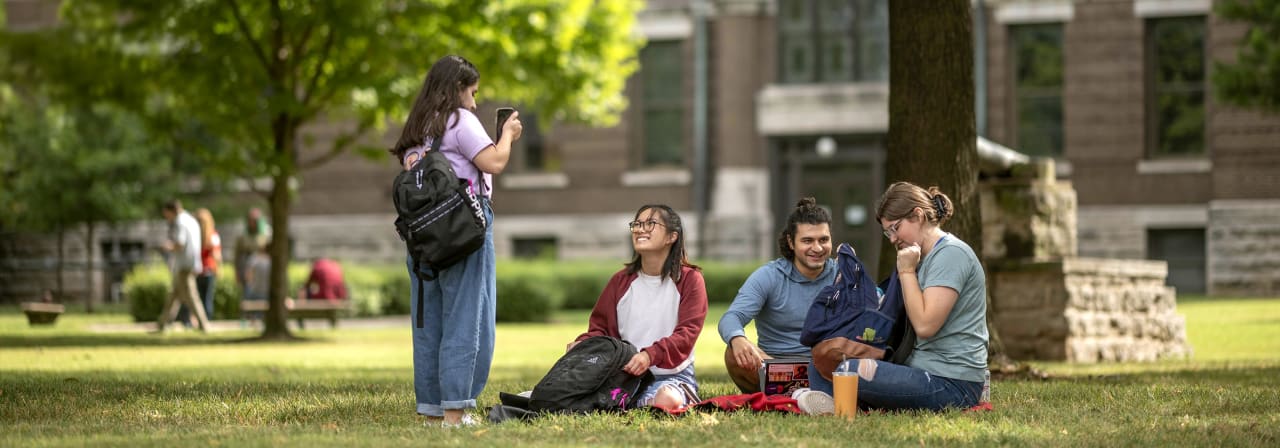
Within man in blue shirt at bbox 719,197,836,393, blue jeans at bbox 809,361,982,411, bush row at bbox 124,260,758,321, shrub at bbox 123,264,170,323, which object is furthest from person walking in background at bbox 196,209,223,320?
blue jeans at bbox 809,361,982,411

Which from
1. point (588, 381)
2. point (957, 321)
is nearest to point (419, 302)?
point (588, 381)

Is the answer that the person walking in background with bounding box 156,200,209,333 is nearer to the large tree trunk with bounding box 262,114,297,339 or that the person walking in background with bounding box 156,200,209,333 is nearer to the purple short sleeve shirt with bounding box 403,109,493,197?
the large tree trunk with bounding box 262,114,297,339

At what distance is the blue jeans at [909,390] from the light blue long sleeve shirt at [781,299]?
56 cm

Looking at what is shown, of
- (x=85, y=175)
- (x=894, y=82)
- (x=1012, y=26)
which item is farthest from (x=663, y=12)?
(x=894, y=82)

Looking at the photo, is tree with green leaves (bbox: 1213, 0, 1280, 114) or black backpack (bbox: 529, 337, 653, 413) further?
tree with green leaves (bbox: 1213, 0, 1280, 114)

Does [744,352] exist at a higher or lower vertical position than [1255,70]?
lower

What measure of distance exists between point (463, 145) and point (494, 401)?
96.6 inches

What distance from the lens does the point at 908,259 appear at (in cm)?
739

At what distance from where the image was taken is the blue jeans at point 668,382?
7996 mm

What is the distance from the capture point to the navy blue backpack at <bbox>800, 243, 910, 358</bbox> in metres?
7.74

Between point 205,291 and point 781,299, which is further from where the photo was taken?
point 205,291

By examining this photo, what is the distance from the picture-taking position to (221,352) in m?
15.8

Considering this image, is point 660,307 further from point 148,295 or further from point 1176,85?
point 1176,85

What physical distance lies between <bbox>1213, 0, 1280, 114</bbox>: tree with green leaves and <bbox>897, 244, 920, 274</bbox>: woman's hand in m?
14.7
